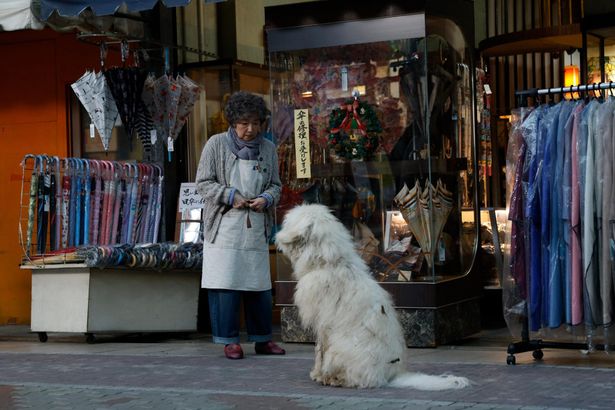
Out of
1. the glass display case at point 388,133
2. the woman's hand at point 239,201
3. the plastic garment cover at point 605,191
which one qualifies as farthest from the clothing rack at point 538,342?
the woman's hand at point 239,201

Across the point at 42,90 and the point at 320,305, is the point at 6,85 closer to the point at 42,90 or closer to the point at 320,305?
the point at 42,90

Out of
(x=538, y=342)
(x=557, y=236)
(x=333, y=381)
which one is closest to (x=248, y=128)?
(x=333, y=381)

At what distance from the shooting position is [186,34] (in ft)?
36.5

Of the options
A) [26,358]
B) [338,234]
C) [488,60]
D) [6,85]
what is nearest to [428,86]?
[338,234]

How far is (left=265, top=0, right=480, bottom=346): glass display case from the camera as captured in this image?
30.3 ft

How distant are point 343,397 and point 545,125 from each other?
2.51 meters

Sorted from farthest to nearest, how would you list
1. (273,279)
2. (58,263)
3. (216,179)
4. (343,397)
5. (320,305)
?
1. (273,279)
2. (58,263)
3. (216,179)
4. (320,305)
5. (343,397)

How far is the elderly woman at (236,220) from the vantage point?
8422mm

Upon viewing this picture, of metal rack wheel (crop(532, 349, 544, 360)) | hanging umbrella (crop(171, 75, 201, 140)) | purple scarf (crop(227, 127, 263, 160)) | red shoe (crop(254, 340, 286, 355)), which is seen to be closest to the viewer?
metal rack wheel (crop(532, 349, 544, 360))

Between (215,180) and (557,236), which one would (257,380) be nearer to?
(215,180)

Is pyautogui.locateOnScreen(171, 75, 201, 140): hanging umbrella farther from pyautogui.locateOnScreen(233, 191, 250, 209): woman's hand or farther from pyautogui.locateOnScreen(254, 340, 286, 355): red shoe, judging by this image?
pyautogui.locateOnScreen(254, 340, 286, 355): red shoe

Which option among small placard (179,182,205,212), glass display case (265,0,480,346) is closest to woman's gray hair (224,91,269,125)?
glass display case (265,0,480,346)

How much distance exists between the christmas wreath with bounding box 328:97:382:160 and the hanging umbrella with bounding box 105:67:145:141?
198cm

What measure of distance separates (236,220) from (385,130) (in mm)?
1777
